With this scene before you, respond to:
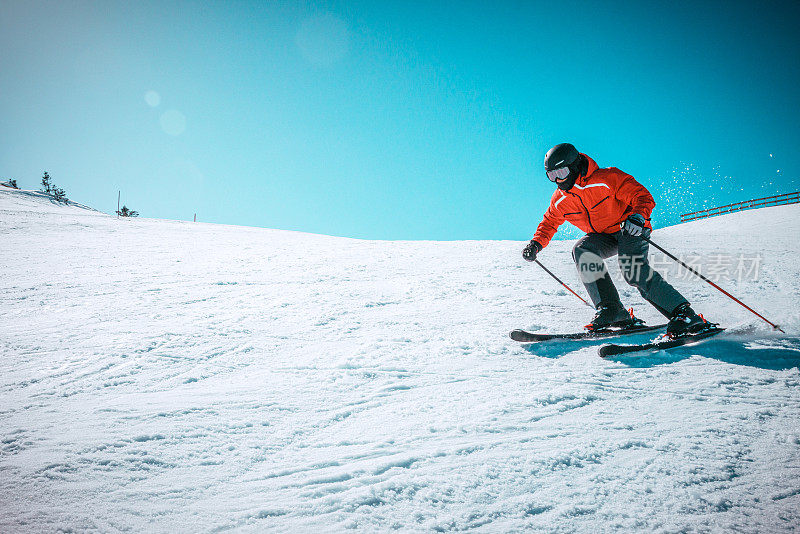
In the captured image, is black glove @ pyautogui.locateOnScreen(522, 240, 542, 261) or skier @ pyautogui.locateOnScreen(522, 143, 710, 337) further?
black glove @ pyautogui.locateOnScreen(522, 240, 542, 261)

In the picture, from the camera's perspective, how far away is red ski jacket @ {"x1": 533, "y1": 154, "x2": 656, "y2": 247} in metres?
3.26

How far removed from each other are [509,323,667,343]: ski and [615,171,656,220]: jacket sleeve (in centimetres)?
107

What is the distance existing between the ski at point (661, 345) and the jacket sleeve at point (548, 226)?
4.62 feet

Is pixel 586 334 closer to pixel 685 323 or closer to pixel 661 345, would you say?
pixel 661 345

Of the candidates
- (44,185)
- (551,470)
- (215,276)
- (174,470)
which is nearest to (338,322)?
(174,470)

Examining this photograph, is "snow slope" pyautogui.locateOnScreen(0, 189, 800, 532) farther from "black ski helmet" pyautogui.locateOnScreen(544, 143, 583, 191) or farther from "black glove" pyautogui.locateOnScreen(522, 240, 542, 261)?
"black ski helmet" pyautogui.locateOnScreen(544, 143, 583, 191)

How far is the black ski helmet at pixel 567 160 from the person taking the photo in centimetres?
332

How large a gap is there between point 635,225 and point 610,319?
91 centimetres

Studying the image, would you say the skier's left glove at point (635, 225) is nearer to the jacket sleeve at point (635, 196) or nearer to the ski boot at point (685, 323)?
the jacket sleeve at point (635, 196)

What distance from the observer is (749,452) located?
154 cm

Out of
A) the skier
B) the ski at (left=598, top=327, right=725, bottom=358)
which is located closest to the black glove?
the skier

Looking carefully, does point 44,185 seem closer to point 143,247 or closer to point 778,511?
point 143,247

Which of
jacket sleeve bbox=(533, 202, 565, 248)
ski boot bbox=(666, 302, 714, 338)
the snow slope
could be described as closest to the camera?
the snow slope

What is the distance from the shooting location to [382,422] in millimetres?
1840
